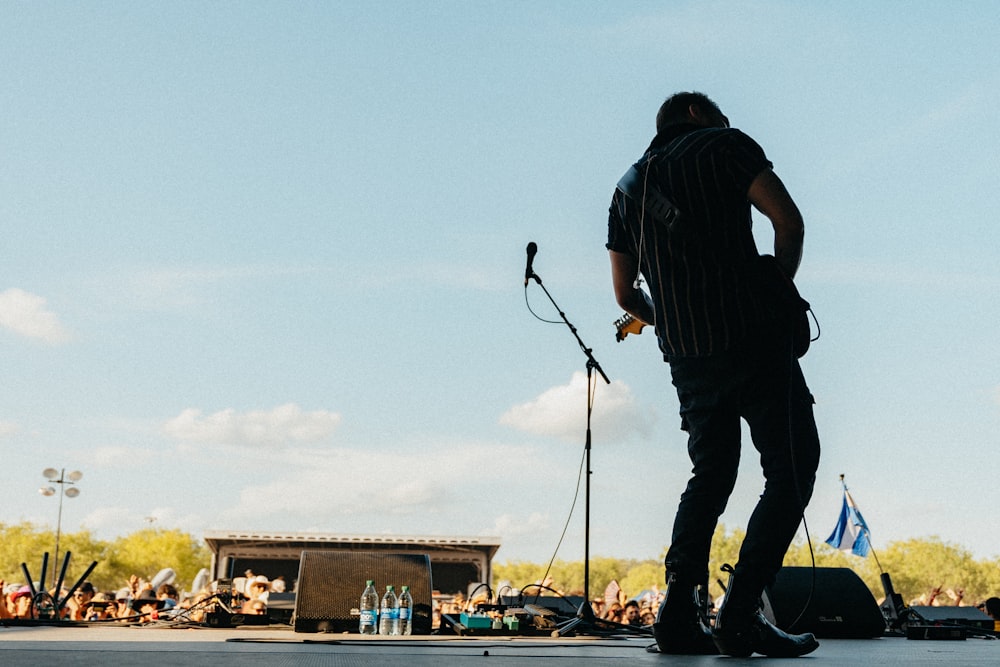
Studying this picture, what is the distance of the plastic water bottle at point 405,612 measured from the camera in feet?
12.3

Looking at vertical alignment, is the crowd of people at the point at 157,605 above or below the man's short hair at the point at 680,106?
below

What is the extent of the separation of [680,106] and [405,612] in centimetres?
232

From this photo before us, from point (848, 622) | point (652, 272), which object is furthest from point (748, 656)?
point (848, 622)

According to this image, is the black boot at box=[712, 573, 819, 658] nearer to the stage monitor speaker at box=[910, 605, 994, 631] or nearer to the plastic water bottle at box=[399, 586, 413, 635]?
the plastic water bottle at box=[399, 586, 413, 635]

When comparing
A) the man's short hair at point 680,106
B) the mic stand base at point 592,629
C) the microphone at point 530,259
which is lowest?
the mic stand base at point 592,629

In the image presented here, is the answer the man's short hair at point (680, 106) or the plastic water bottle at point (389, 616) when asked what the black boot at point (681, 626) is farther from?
the plastic water bottle at point (389, 616)

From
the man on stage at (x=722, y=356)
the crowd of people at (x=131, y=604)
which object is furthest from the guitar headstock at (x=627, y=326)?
the crowd of people at (x=131, y=604)

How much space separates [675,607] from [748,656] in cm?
24

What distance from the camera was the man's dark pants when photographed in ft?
7.62

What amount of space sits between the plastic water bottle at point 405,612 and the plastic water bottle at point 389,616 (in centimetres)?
3

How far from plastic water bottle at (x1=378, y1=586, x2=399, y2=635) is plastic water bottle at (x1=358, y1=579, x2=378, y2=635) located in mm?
37

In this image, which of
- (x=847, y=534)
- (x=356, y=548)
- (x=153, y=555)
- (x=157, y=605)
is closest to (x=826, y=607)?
(x=157, y=605)

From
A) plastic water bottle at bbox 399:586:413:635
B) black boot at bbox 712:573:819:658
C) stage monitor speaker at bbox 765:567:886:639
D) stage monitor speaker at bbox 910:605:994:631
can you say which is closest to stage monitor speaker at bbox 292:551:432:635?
plastic water bottle at bbox 399:586:413:635

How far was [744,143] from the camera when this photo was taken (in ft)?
7.98
